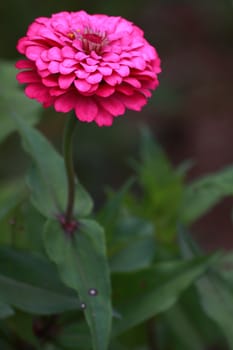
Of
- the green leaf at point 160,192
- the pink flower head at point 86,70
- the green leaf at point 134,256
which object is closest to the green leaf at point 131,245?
the green leaf at point 134,256

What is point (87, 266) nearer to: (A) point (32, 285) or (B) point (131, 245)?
(A) point (32, 285)

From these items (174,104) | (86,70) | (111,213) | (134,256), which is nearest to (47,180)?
(111,213)

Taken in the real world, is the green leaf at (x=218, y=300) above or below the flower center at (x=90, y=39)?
below

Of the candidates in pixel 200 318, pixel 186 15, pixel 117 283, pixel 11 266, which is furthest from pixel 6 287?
pixel 186 15

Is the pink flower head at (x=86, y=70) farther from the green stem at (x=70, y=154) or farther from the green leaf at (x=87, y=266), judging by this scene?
the green leaf at (x=87, y=266)

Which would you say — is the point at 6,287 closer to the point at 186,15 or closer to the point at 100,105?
the point at 100,105

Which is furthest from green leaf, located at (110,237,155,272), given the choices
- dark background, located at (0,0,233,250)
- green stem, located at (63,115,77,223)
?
dark background, located at (0,0,233,250)
